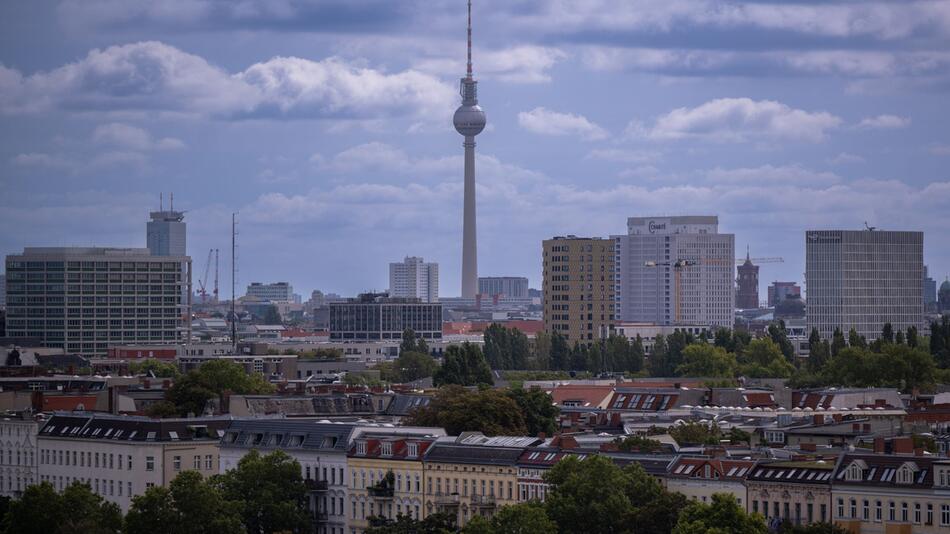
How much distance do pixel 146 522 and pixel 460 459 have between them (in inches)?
541

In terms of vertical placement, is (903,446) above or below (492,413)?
below

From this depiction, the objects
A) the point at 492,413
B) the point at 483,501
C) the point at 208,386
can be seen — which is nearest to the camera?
the point at 483,501

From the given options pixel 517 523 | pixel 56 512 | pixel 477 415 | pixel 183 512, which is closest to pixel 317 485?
pixel 183 512

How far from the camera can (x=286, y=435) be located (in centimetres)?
11694

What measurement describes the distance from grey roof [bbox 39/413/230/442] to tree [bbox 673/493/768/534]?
117 ft

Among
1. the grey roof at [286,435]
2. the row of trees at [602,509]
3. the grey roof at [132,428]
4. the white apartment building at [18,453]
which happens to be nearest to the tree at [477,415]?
the grey roof at [286,435]

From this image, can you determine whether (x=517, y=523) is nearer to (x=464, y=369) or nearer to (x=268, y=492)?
(x=268, y=492)

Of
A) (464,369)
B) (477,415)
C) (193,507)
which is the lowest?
(193,507)

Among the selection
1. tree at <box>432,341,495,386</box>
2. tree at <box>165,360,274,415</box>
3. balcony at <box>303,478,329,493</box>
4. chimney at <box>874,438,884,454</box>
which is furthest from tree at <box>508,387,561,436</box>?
tree at <box>432,341,495,386</box>

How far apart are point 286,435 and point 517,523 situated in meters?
26.6

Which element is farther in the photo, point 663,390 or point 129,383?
point 129,383

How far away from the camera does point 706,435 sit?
11981 cm

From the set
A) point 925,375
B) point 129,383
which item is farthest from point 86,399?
point 925,375

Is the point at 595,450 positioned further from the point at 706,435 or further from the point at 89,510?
the point at 89,510
